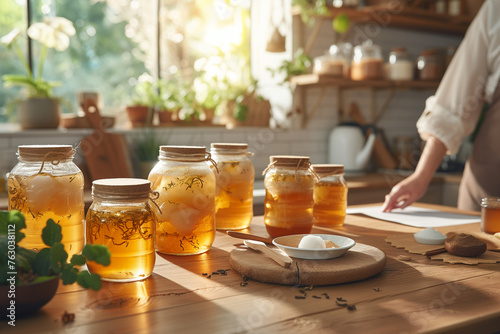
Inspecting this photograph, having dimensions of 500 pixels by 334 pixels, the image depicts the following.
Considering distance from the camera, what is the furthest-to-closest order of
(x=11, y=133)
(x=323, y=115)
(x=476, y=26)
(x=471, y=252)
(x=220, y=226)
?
1. (x=323, y=115)
2. (x=11, y=133)
3. (x=476, y=26)
4. (x=220, y=226)
5. (x=471, y=252)

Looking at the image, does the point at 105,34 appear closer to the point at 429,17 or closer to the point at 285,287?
the point at 429,17

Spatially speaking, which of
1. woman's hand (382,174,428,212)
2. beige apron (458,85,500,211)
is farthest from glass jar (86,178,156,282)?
beige apron (458,85,500,211)

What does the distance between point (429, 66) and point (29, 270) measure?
3.39m

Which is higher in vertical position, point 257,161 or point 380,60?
point 380,60

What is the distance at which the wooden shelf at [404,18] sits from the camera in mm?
3330

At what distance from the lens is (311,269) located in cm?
95

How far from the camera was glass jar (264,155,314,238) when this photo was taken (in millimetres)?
1229

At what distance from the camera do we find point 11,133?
262 centimetres

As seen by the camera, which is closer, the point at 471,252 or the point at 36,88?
the point at 471,252

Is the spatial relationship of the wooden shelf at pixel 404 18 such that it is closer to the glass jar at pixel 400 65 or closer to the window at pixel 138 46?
the glass jar at pixel 400 65

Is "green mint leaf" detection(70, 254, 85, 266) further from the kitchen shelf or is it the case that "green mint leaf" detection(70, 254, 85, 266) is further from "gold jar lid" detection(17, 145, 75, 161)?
the kitchen shelf

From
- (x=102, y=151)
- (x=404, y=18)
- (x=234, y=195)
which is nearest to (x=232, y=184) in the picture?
(x=234, y=195)

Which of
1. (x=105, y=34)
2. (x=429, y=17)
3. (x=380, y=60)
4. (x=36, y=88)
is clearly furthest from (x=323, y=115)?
(x=36, y=88)

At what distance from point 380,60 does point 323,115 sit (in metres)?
0.55
